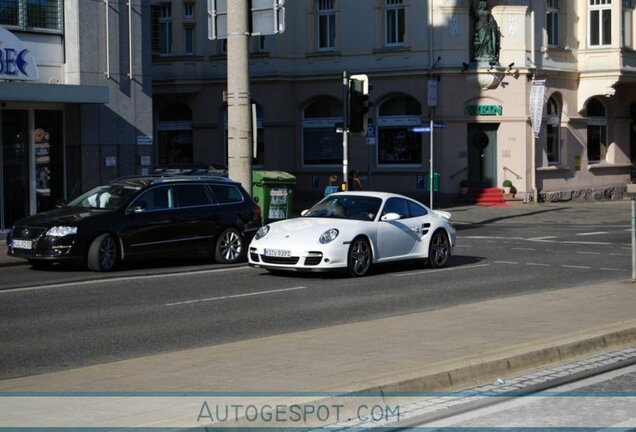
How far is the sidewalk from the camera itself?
813cm

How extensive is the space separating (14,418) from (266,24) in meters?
15.0

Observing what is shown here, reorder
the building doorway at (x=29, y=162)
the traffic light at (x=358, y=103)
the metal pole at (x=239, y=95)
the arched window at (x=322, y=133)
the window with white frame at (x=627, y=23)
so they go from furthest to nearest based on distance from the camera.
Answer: the arched window at (x=322, y=133), the window with white frame at (x=627, y=23), the building doorway at (x=29, y=162), the traffic light at (x=358, y=103), the metal pole at (x=239, y=95)

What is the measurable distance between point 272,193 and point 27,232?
969cm

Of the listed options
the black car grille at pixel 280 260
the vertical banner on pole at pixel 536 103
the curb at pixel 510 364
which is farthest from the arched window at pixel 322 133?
the curb at pixel 510 364

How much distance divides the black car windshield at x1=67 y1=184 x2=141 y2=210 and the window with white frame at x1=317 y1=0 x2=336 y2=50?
Answer: 2341cm

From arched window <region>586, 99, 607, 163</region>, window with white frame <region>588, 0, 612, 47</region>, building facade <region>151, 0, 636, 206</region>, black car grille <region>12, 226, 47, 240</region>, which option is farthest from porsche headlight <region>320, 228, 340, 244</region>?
arched window <region>586, 99, 607, 163</region>

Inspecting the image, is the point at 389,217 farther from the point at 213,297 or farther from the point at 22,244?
the point at 22,244

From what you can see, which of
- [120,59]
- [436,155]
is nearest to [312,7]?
[436,155]

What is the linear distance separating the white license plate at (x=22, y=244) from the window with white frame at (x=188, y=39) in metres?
26.2

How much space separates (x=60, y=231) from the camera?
58.4ft

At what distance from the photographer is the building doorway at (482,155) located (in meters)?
39.5

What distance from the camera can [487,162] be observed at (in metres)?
39.9

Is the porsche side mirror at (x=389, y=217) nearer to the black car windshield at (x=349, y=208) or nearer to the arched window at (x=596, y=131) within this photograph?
the black car windshield at (x=349, y=208)

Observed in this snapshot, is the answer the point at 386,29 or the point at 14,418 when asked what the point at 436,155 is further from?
the point at 14,418
